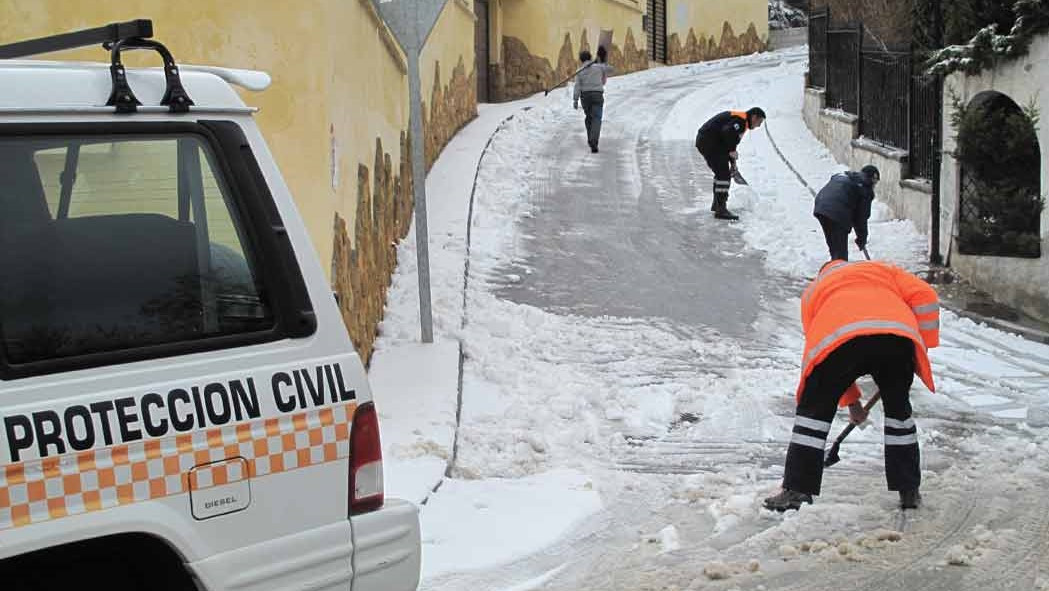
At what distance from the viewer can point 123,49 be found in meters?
3.18

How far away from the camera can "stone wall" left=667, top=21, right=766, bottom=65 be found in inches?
1324

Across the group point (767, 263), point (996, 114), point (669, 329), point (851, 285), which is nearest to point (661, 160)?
point (767, 263)

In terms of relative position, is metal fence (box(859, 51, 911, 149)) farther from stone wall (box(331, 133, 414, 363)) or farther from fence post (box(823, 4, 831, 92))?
stone wall (box(331, 133, 414, 363))

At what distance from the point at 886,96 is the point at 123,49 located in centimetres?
1372

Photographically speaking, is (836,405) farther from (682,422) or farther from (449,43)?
(449,43)

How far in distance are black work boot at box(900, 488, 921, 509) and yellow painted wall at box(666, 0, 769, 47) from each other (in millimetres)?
28771

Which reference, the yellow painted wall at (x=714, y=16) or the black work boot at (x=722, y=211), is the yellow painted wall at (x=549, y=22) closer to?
the yellow painted wall at (x=714, y=16)

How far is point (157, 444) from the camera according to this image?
9.80 ft

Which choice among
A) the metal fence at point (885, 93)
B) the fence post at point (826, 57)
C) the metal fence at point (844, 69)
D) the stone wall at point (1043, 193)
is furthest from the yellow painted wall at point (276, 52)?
the fence post at point (826, 57)

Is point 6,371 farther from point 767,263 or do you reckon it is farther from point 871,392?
point 767,263

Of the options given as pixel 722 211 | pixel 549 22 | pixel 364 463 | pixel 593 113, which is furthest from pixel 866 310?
pixel 549 22

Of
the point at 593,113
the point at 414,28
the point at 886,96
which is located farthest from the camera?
the point at 593,113

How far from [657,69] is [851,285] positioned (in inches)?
1015

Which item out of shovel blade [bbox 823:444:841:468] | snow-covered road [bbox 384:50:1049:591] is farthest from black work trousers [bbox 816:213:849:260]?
shovel blade [bbox 823:444:841:468]
